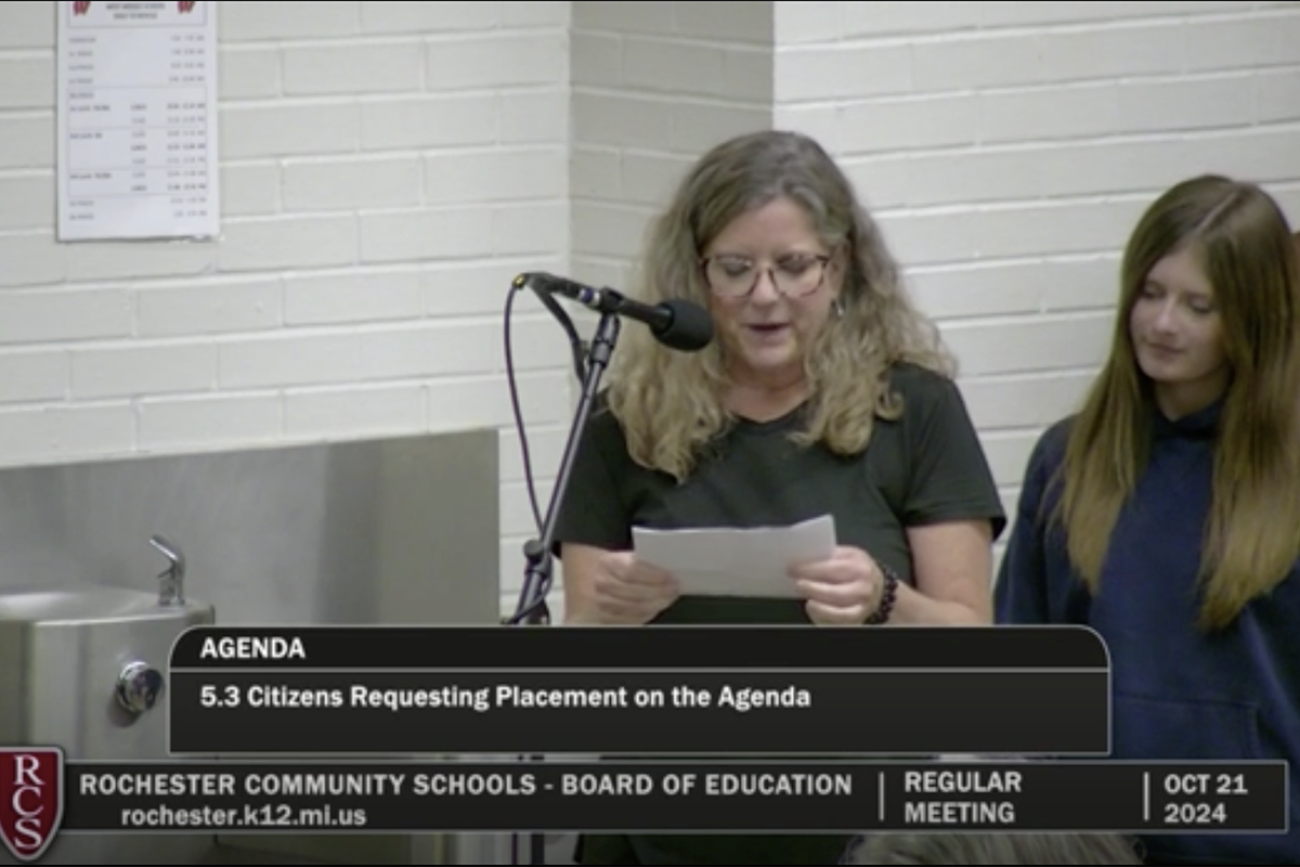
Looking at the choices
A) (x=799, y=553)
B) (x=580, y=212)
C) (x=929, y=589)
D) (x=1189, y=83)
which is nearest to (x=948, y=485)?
(x=929, y=589)

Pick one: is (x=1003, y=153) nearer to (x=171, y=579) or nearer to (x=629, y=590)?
(x=629, y=590)

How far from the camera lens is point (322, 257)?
2.67 metres

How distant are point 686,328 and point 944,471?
34 centimetres

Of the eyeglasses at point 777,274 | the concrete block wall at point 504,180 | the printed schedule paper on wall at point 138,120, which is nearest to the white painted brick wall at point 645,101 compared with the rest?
the concrete block wall at point 504,180

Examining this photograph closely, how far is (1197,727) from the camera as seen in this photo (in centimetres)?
201

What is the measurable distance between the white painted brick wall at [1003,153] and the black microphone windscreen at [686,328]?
78 centimetres

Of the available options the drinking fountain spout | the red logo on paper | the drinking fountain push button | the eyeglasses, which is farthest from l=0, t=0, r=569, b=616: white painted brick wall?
the eyeglasses

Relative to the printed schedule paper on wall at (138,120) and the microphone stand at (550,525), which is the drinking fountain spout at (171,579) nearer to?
the printed schedule paper on wall at (138,120)

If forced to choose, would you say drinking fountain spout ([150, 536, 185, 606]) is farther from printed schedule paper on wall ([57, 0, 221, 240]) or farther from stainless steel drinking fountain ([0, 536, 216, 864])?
printed schedule paper on wall ([57, 0, 221, 240])

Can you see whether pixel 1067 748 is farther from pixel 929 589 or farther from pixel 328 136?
pixel 328 136

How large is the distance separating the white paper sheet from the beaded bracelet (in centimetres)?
10

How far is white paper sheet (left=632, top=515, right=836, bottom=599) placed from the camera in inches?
70.9

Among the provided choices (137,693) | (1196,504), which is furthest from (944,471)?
(137,693)

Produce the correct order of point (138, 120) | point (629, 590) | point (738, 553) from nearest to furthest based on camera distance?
1. point (738, 553)
2. point (629, 590)
3. point (138, 120)
